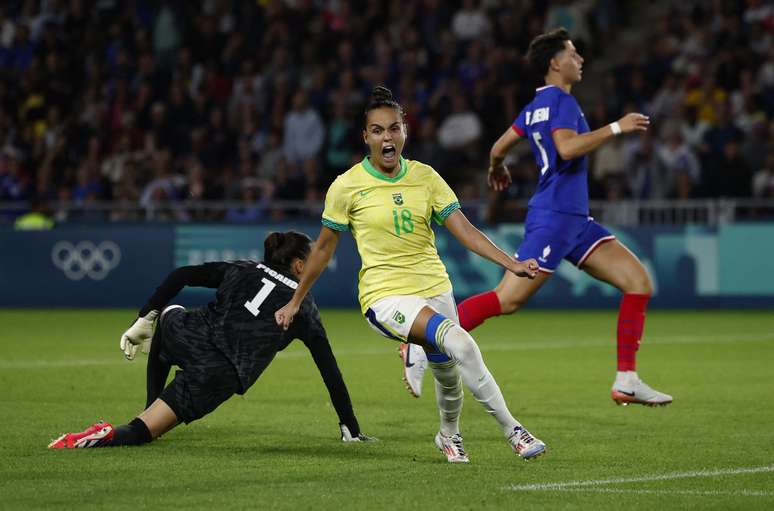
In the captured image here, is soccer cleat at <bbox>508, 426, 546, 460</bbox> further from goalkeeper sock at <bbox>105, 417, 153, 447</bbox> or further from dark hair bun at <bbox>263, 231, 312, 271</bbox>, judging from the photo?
goalkeeper sock at <bbox>105, 417, 153, 447</bbox>

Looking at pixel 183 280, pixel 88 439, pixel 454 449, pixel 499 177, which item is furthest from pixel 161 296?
pixel 499 177

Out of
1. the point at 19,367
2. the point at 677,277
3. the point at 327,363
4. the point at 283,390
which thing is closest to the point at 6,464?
the point at 327,363

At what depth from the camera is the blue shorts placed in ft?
33.6

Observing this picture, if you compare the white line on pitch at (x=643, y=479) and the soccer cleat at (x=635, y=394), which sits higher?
the white line on pitch at (x=643, y=479)

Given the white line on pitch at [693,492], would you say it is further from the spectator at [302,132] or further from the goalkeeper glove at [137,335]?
the spectator at [302,132]

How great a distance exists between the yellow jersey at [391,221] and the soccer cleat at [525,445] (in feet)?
2.85

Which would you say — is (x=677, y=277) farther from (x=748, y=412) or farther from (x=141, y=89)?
(x=748, y=412)

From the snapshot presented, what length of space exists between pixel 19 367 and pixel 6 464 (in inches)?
238

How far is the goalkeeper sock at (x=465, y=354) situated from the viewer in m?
7.57

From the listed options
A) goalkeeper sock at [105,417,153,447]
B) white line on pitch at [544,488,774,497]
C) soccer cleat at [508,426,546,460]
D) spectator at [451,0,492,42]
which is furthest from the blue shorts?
spectator at [451,0,492,42]

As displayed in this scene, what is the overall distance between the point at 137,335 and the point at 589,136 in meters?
3.15

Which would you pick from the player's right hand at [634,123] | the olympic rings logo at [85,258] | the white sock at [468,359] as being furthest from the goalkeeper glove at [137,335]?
the olympic rings logo at [85,258]

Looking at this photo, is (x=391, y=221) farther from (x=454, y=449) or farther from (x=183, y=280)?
(x=183, y=280)

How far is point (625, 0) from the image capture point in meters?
27.3
